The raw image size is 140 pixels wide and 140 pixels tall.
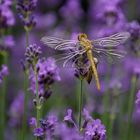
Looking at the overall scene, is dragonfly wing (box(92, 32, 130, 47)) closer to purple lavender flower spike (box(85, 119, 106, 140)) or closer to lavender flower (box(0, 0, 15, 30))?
purple lavender flower spike (box(85, 119, 106, 140))

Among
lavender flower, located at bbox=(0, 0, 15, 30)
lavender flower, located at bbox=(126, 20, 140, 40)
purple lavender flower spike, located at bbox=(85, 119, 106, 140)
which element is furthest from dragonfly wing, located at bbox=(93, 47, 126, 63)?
lavender flower, located at bbox=(0, 0, 15, 30)

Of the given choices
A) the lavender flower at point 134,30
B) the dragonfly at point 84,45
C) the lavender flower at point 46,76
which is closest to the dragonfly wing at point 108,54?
the dragonfly at point 84,45

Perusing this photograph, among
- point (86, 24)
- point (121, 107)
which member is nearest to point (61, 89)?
point (121, 107)

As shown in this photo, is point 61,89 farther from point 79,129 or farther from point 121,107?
point 79,129

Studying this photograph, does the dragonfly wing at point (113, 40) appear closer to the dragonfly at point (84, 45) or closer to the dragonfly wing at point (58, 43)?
the dragonfly at point (84, 45)

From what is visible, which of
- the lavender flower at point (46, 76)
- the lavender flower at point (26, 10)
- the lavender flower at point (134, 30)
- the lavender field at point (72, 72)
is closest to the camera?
the lavender field at point (72, 72)

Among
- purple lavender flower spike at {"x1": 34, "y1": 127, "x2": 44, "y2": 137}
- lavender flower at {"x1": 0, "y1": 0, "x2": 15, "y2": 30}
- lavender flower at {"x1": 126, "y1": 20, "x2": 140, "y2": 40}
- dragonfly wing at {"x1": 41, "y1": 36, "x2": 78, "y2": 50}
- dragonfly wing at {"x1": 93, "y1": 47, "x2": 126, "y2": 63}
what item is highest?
lavender flower at {"x1": 0, "y1": 0, "x2": 15, "y2": 30}

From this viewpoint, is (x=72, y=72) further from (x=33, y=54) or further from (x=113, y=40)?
(x=33, y=54)
